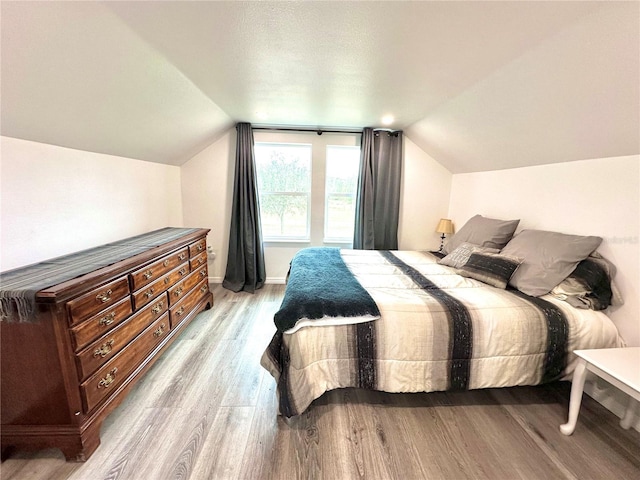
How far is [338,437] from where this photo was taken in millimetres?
1496

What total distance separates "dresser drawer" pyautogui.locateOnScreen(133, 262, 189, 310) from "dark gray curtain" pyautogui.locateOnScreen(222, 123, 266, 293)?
3.66 feet

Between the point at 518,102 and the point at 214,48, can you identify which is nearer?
the point at 214,48

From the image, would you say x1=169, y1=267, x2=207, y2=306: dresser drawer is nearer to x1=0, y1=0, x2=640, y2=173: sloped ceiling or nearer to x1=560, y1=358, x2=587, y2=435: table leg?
x1=0, y1=0, x2=640, y2=173: sloped ceiling

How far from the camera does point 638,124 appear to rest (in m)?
1.47

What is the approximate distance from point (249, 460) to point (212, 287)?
2.65 m

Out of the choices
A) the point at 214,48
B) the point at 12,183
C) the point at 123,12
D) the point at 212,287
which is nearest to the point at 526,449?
the point at 214,48

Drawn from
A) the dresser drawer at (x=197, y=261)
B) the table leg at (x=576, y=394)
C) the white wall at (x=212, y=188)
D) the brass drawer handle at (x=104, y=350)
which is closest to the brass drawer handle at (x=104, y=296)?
the brass drawer handle at (x=104, y=350)

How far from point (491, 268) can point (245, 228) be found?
9.17ft

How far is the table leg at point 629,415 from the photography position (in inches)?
60.1

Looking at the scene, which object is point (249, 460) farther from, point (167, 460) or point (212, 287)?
point (212, 287)

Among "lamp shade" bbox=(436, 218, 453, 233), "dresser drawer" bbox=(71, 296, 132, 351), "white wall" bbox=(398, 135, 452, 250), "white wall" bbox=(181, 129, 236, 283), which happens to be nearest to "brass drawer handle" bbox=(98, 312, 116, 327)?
"dresser drawer" bbox=(71, 296, 132, 351)

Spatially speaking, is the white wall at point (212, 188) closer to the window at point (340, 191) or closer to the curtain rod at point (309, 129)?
the curtain rod at point (309, 129)

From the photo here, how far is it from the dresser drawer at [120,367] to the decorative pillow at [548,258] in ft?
8.89

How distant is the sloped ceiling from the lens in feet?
4.01
